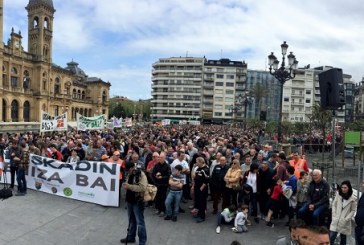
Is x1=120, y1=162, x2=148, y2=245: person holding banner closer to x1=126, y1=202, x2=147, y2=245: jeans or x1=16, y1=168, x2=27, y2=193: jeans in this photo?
x1=126, y1=202, x2=147, y2=245: jeans

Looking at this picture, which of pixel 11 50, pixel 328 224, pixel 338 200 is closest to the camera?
pixel 338 200

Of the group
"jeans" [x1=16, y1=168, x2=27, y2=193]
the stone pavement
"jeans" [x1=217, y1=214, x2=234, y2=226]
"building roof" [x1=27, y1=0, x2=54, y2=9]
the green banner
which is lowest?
the stone pavement

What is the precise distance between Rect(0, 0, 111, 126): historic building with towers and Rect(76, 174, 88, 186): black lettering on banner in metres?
57.7

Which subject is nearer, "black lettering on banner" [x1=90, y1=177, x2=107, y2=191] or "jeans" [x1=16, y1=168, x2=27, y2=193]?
"black lettering on banner" [x1=90, y1=177, x2=107, y2=191]

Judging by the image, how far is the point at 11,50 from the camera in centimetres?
6681

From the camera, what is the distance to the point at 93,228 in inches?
313

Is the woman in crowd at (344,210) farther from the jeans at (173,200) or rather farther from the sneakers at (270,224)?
the jeans at (173,200)

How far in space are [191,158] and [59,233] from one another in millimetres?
5476

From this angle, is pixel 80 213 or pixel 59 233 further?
pixel 80 213

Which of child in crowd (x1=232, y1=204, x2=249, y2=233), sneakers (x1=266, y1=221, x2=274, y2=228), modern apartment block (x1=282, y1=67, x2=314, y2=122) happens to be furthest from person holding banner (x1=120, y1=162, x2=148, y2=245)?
modern apartment block (x1=282, y1=67, x2=314, y2=122)

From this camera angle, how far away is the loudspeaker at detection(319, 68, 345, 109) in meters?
8.35

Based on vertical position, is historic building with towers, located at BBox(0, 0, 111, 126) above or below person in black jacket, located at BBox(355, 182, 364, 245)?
above

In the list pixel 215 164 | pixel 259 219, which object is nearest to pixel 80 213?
pixel 215 164

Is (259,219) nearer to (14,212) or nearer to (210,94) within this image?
(14,212)
